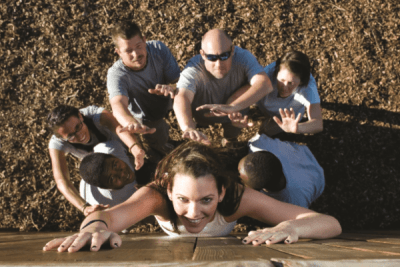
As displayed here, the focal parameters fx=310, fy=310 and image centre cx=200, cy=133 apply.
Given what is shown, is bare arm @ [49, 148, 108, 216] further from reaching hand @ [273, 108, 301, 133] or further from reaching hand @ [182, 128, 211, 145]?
reaching hand @ [273, 108, 301, 133]

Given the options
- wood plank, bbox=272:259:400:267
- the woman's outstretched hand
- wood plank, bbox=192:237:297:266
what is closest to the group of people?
the woman's outstretched hand

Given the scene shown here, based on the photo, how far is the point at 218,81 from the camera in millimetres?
2938

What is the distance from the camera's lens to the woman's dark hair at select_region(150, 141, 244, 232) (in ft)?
6.66

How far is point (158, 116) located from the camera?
3.38 m

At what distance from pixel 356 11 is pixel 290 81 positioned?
177 cm

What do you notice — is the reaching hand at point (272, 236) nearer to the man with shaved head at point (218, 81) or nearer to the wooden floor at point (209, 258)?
the wooden floor at point (209, 258)

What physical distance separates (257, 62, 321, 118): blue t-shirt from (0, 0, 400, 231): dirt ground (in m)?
0.48

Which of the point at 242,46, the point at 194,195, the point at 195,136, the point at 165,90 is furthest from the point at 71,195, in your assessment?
the point at 242,46

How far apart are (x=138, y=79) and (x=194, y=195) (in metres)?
1.51

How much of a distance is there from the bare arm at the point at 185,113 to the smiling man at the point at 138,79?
4.2 inches

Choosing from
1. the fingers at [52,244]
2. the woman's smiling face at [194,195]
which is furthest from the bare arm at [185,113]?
the fingers at [52,244]

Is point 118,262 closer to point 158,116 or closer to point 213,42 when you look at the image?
point 213,42

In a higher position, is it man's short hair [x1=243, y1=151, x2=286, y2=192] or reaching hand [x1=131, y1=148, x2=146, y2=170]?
reaching hand [x1=131, y1=148, x2=146, y2=170]

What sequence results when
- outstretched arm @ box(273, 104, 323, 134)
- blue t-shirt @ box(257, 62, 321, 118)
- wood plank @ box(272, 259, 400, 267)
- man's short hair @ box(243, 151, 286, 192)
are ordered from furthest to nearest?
blue t-shirt @ box(257, 62, 321, 118)
outstretched arm @ box(273, 104, 323, 134)
man's short hair @ box(243, 151, 286, 192)
wood plank @ box(272, 259, 400, 267)
